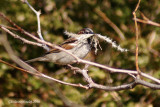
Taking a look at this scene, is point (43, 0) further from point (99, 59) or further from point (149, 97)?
point (149, 97)

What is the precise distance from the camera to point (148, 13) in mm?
4375

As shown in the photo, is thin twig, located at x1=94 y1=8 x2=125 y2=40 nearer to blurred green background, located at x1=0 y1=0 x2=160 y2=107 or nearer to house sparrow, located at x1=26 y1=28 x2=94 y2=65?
blurred green background, located at x1=0 y1=0 x2=160 y2=107

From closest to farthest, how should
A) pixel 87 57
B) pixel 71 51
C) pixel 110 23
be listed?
pixel 71 51
pixel 87 57
pixel 110 23

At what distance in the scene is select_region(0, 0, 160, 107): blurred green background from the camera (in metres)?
3.31

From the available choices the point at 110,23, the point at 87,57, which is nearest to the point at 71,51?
the point at 87,57

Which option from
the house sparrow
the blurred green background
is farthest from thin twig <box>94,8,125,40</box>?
the house sparrow

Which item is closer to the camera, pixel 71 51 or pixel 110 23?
pixel 71 51

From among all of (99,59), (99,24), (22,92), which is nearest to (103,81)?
(99,59)

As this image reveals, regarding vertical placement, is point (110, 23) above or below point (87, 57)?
above

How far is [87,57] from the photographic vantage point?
3.81 metres

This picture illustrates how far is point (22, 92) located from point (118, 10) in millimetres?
2359

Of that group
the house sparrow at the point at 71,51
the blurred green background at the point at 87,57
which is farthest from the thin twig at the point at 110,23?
the house sparrow at the point at 71,51

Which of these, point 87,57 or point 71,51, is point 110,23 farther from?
point 71,51

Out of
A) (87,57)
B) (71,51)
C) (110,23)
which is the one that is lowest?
(71,51)
